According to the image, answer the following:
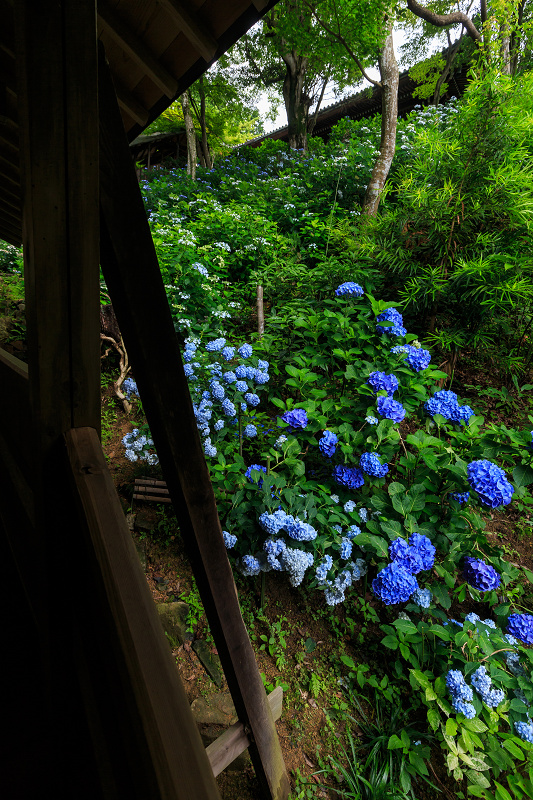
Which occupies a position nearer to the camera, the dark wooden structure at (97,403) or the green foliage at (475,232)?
the dark wooden structure at (97,403)

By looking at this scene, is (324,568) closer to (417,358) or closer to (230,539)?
(230,539)

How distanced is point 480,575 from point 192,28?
202 centimetres

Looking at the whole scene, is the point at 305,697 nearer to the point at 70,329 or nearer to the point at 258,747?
the point at 258,747

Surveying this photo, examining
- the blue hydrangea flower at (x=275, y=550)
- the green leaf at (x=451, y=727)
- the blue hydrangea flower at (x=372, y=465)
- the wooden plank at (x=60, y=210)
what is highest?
the wooden plank at (x=60, y=210)

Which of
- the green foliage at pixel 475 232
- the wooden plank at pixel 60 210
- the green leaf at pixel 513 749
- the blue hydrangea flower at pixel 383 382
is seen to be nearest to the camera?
the wooden plank at pixel 60 210

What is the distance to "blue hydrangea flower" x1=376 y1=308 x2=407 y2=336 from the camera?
2.22m

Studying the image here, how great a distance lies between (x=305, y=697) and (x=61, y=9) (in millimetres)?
2257

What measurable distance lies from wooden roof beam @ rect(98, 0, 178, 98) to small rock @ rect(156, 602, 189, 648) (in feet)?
Answer: 6.77

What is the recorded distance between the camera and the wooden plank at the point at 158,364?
69 centimetres

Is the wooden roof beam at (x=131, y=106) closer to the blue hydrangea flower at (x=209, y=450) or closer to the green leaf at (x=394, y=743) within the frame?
the blue hydrangea flower at (x=209, y=450)

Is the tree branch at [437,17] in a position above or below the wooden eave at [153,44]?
above

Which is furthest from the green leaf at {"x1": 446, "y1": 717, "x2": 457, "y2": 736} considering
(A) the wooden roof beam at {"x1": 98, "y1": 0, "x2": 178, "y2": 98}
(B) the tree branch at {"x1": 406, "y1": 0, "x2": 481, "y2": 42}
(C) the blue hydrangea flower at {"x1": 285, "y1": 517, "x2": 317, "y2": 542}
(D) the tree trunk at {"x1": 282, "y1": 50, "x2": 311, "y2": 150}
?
(D) the tree trunk at {"x1": 282, "y1": 50, "x2": 311, "y2": 150}

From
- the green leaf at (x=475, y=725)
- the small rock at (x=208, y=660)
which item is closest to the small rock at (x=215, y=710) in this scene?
the small rock at (x=208, y=660)

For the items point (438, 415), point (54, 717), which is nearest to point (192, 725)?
point (54, 717)
